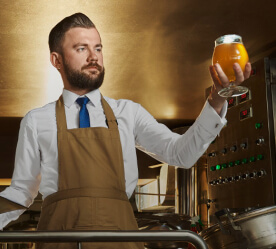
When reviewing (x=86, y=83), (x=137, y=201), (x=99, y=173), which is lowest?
(x=99, y=173)

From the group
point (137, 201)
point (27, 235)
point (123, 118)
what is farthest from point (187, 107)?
point (27, 235)

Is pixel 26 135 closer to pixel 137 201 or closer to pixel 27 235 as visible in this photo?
pixel 27 235

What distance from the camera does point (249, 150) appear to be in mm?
4625

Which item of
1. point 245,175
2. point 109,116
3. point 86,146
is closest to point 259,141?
point 245,175

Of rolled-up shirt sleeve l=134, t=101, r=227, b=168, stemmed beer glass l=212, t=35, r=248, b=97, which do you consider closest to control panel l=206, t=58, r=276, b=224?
rolled-up shirt sleeve l=134, t=101, r=227, b=168

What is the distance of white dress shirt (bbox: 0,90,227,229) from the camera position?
1638 millimetres

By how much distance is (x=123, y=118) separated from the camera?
1.83 metres

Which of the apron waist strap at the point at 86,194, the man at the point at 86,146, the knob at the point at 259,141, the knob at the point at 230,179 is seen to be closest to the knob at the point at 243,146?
the knob at the point at 259,141

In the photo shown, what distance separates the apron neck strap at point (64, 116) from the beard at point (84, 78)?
78 mm

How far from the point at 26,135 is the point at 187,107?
579 centimetres

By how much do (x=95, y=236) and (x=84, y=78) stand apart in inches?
27.8

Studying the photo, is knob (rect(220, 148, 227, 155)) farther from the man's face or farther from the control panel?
the man's face

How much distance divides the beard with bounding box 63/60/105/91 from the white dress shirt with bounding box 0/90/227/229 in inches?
1.7

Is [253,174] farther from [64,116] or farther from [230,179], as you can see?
[64,116]
